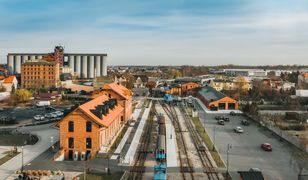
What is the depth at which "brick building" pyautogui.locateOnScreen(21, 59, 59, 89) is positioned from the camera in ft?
284

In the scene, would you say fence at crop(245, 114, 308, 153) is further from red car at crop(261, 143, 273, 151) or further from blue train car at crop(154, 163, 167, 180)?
blue train car at crop(154, 163, 167, 180)

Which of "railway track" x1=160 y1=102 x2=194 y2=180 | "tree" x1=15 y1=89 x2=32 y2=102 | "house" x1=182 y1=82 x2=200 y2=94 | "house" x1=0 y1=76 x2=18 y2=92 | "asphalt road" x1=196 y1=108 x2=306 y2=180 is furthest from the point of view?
"house" x1=182 y1=82 x2=200 y2=94

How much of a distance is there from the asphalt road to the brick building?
54762 mm

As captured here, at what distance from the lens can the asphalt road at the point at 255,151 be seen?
999 inches

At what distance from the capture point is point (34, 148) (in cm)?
3064

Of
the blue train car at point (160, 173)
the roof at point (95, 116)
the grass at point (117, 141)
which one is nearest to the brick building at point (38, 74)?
the grass at point (117, 141)

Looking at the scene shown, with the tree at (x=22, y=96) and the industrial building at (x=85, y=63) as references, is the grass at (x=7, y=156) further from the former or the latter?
the industrial building at (x=85, y=63)

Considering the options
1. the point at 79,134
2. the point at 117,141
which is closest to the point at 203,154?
the point at 117,141

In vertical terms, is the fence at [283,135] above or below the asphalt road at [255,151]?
above

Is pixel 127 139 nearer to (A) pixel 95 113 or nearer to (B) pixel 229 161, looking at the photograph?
(A) pixel 95 113

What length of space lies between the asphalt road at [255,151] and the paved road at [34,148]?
1611cm

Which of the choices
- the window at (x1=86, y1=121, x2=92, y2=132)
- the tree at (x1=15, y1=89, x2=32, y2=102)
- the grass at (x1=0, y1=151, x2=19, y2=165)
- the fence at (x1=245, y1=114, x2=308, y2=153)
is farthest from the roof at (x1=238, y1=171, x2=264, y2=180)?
the tree at (x1=15, y1=89, x2=32, y2=102)

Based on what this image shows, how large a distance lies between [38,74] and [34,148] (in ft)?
198

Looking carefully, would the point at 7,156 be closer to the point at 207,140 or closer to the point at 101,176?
the point at 101,176
